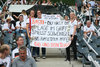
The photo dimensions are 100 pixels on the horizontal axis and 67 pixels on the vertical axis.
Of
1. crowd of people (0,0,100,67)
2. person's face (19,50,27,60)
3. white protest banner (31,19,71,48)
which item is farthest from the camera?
white protest banner (31,19,71,48)

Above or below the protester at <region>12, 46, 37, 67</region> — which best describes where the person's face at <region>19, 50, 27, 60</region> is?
above

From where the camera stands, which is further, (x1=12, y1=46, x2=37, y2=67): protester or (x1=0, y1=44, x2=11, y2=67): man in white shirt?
(x1=0, y1=44, x2=11, y2=67): man in white shirt

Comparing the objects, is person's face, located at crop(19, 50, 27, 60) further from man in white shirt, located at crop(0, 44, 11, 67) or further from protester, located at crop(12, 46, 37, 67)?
man in white shirt, located at crop(0, 44, 11, 67)

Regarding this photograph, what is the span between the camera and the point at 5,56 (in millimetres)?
8266

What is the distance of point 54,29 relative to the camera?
47.4 ft

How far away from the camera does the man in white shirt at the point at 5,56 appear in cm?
817

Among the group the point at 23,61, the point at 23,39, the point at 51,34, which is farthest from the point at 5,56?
the point at 51,34

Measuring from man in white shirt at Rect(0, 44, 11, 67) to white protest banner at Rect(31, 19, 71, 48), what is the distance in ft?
19.6

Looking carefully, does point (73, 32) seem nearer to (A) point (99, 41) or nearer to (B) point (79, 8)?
(A) point (99, 41)

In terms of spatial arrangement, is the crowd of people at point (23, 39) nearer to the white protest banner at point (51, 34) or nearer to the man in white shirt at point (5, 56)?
the man in white shirt at point (5, 56)

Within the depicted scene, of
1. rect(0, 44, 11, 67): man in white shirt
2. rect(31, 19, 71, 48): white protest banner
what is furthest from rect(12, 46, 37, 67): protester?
rect(31, 19, 71, 48): white protest banner

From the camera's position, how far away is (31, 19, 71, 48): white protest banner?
14266mm

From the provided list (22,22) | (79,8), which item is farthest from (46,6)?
(22,22)

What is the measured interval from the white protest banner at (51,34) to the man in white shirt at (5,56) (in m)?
5.98
